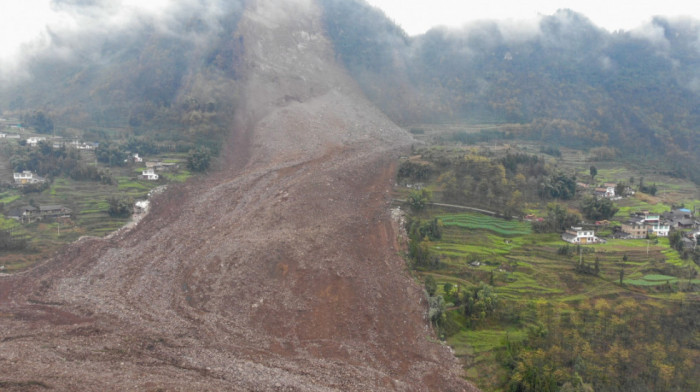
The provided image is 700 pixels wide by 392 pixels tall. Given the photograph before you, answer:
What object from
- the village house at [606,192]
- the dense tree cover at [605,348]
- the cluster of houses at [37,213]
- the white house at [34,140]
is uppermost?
the white house at [34,140]

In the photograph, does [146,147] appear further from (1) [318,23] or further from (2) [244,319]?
(1) [318,23]

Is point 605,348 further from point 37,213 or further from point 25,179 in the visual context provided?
point 25,179

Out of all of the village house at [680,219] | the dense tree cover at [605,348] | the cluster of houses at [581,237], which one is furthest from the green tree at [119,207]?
the village house at [680,219]

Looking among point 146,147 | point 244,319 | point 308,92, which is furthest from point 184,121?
point 244,319

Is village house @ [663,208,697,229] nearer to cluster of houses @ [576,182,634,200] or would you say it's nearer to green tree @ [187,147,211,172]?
cluster of houses @ [576,182,634,200]

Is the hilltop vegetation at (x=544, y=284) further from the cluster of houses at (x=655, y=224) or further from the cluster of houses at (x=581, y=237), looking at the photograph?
the cluster of houses at (x=655, y=224)
